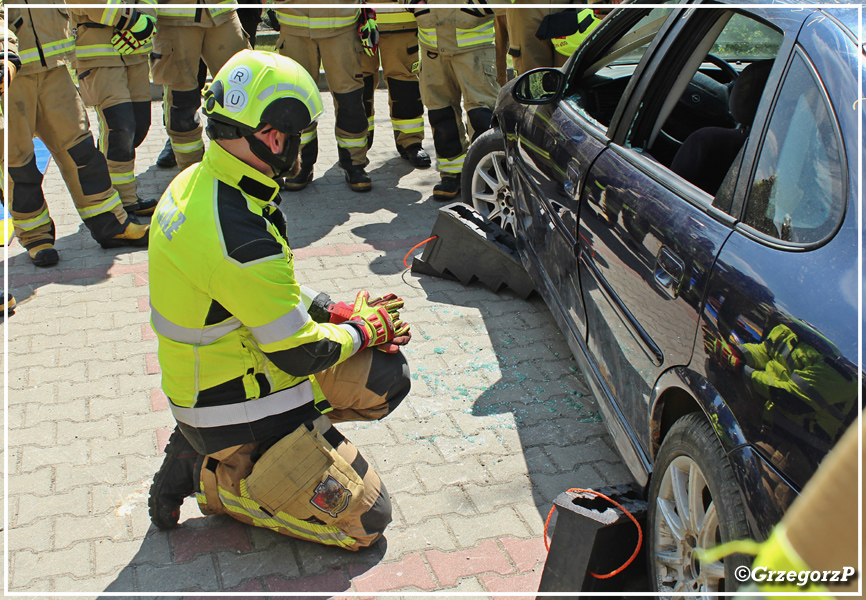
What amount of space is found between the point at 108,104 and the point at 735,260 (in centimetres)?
512

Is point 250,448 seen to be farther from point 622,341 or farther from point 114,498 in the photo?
point 622,341

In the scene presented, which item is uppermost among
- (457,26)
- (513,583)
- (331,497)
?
(457,26)

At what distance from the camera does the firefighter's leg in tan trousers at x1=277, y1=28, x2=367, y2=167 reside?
19.9 ft

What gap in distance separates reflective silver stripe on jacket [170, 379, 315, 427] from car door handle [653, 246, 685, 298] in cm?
130

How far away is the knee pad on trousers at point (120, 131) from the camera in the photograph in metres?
5.60

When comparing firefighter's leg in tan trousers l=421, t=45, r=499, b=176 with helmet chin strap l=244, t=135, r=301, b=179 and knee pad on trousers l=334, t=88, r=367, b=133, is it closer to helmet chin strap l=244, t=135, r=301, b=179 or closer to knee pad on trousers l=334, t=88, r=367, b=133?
knee pad on trousers l=334, t=88, r=367, b=133

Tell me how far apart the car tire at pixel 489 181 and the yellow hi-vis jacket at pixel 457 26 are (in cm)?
132

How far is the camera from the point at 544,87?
3.60 m

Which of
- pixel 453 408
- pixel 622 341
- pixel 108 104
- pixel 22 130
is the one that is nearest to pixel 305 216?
pixel 108 104

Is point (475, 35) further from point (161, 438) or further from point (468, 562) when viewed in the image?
point (468, 562)

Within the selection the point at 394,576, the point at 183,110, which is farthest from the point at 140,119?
the point at 394,576

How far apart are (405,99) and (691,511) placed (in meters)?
5.34

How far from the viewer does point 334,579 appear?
Result: 8.31 feet

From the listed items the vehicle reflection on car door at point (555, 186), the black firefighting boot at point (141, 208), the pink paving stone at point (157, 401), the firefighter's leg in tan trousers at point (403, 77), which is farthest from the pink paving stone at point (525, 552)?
the firefighter's leg in tan trousers at point (403, 77)
